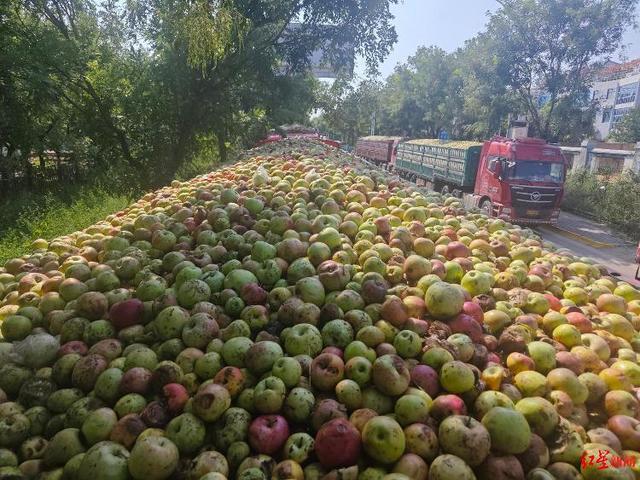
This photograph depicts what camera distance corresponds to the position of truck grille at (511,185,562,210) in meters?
14.5

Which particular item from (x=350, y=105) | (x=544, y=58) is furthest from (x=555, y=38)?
(x=350, y=105)

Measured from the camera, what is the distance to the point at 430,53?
42781 mm

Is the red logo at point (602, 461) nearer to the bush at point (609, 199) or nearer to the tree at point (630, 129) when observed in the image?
the bush at point (609, 199)

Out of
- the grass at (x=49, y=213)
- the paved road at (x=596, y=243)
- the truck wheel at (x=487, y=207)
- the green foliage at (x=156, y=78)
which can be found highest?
the green foliage at (x=156, y=78)

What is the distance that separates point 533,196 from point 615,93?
34.9 metres

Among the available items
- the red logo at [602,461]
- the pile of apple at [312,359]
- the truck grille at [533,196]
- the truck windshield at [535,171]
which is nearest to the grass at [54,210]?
the pile of apple at [312,359]

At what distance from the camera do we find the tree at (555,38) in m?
21.4

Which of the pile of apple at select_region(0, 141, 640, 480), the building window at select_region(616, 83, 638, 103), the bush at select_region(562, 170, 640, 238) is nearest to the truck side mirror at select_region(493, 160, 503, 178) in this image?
the bush at select_region(562, 170, 640, 238)

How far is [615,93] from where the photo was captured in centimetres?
4062

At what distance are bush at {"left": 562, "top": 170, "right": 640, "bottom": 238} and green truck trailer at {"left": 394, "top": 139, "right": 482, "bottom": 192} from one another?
5058mm

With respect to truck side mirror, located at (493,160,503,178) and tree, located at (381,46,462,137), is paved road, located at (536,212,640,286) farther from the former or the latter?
tree, located at (381,46,462,137)

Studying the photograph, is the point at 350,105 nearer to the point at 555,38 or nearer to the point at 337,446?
the point at 555,38

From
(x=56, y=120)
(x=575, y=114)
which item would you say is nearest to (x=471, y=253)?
(x=56, y=120)

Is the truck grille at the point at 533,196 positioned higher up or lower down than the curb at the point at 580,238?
higher up
